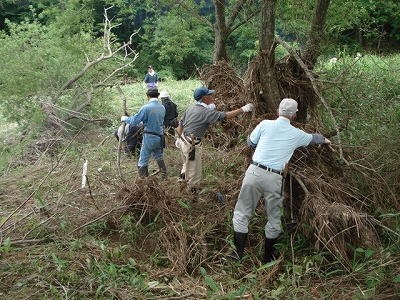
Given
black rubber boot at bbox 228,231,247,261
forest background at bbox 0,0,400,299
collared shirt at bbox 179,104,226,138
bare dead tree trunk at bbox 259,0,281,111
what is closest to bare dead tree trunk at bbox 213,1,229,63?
forest background at bbox 0,0,400,299

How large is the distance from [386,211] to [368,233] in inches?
32.5

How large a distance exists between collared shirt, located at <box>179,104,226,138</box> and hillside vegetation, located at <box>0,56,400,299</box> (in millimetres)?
587

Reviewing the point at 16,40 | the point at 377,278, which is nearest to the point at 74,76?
the point at 16,40

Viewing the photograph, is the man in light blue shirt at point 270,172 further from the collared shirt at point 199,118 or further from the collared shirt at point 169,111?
the collared shirt at point 169,111

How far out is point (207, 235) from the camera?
4359mm

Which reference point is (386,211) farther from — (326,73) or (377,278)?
(326,73)

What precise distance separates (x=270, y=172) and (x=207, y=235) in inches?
43.4

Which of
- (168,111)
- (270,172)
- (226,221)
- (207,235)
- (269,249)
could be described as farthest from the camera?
(168,111)

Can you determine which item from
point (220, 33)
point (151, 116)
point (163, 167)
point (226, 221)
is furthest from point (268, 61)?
point (220, 33)

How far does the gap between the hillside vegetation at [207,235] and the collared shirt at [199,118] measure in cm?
59

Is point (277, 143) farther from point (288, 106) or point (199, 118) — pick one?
point (199, 118)

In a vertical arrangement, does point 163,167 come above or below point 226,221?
below

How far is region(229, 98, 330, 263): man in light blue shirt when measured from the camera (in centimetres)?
384

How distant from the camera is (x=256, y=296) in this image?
10.7 ft
